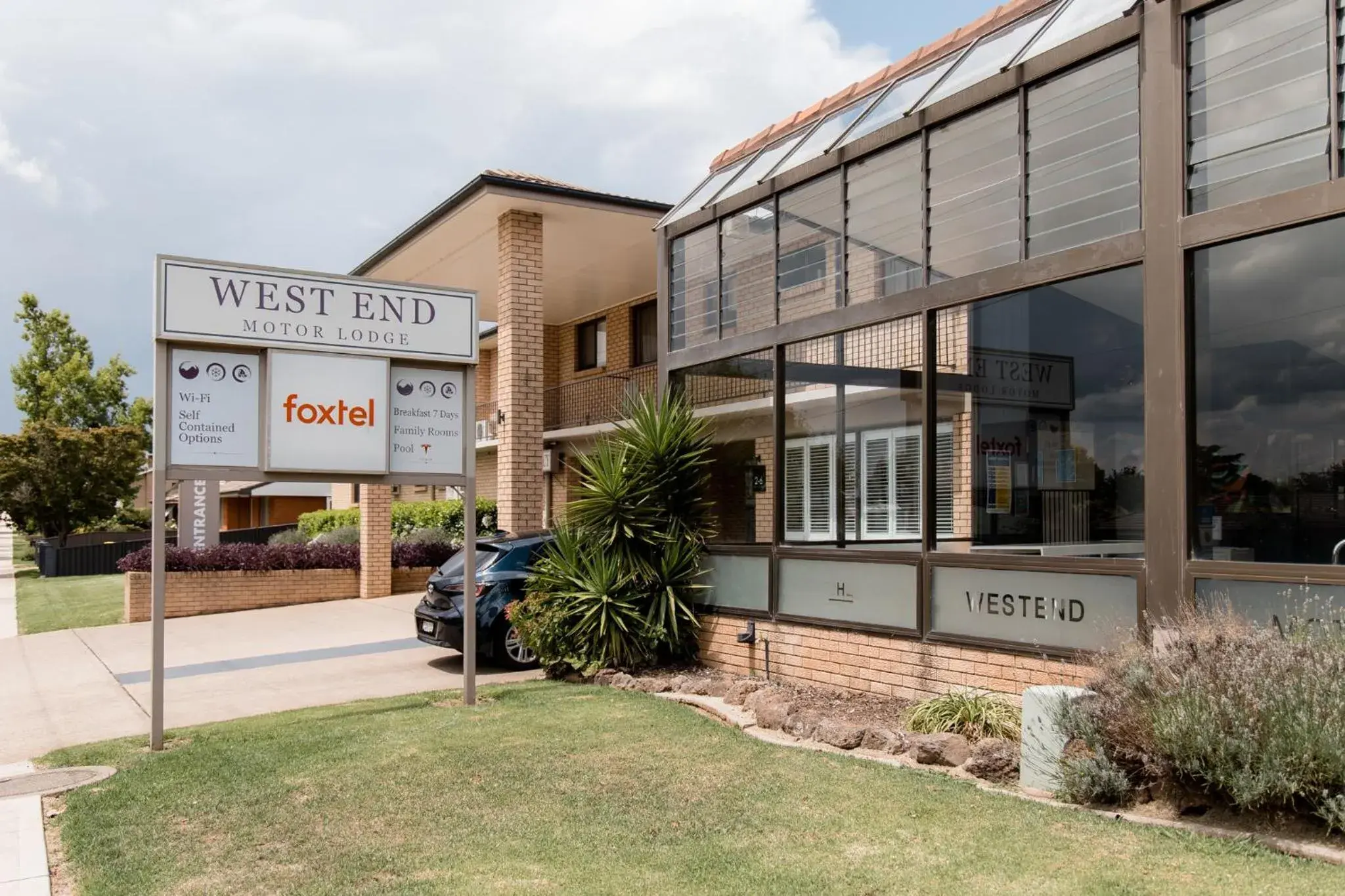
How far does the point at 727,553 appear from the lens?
33.1 feet

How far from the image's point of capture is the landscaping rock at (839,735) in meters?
6.80

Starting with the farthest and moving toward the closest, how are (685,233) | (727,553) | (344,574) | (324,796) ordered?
1. (344,574)
2. (685,233)
3. (727,553)
4. (324,796)

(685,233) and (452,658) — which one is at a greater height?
(685,233)

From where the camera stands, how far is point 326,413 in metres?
8.87

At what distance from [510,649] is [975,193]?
6.49 metres

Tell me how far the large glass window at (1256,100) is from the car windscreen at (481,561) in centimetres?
762

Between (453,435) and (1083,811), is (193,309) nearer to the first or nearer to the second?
(453,435)

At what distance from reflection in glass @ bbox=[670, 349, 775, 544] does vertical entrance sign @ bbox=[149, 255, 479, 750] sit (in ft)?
7.98

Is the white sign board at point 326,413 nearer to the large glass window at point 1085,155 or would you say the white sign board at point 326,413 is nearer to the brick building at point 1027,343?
the brick building at point 1027,343

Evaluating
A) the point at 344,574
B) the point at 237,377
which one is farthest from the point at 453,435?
the point at 344,574

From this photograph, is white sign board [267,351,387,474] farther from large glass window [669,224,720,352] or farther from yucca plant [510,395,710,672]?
large glass window [669,224,720,352]

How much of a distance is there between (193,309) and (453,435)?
92.1 inches

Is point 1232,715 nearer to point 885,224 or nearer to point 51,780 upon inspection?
point 885,224

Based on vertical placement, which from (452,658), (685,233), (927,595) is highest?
(685,233)
